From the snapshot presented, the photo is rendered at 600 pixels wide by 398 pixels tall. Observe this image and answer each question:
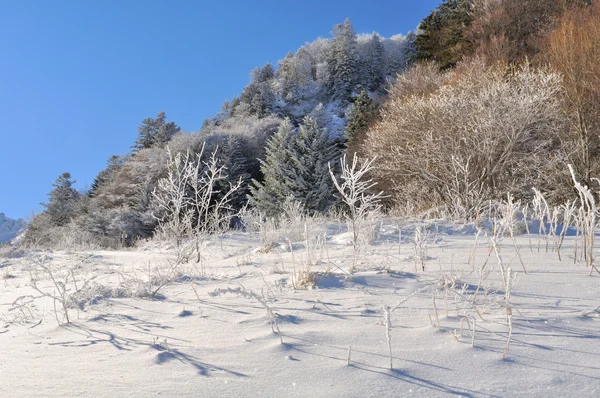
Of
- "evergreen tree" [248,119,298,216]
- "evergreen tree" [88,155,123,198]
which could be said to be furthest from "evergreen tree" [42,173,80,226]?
"evergreen tree" [248,119,298,216]

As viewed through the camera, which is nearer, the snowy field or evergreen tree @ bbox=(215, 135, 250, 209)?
the snowy field

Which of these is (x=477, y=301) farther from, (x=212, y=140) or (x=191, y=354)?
(x=212, y=140)

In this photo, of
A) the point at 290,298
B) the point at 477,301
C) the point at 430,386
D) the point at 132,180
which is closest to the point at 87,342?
the point at 290,298

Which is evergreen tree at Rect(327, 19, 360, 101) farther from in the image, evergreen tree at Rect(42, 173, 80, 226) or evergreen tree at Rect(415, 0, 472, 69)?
evergreen tree at Rect(42, 173, 80, 226)

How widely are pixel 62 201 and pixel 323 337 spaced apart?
3030cm

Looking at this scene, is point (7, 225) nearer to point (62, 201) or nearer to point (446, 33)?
point (62, 201)

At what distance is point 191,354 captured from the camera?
1.75 m

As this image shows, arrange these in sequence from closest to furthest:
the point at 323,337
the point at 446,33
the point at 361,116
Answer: the point at 323,337, the point at 361,116, the point at 446,33

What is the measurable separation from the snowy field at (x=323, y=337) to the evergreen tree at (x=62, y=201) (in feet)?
85.2

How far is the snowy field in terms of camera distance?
1423mm

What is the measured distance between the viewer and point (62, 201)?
2722 centimetres

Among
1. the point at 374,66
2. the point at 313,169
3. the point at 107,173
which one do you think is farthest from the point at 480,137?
the point at 374,66

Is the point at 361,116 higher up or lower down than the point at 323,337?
higher up

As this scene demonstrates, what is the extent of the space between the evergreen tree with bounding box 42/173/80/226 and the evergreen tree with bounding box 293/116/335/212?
1574 centimetres
